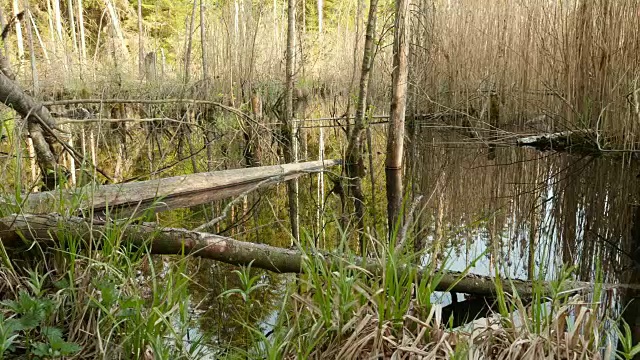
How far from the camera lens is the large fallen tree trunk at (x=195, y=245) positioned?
168cm

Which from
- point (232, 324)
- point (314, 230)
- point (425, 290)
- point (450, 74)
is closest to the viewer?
point (425, 290)

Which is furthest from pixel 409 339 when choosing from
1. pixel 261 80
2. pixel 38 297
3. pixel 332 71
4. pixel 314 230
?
pixel 332 71

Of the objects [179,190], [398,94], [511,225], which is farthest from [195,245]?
[398,94]

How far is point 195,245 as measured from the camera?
6.18 feet

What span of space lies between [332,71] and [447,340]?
1069 centimetres

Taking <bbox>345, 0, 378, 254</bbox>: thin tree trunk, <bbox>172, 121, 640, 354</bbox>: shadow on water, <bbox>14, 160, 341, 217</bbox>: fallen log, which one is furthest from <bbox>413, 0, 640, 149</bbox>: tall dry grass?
<bbox>14, 160, 341, 217</bbox>: fallen log

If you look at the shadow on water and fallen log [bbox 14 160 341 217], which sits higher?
fallen log [bbox 14 160 341 217]

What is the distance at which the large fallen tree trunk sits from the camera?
1.68 meters

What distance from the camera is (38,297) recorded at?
1518 mm

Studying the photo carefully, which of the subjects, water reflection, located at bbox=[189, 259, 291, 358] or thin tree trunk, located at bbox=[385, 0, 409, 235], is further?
thin tree trunk, located at bbox=[385, 0, 409, 235]

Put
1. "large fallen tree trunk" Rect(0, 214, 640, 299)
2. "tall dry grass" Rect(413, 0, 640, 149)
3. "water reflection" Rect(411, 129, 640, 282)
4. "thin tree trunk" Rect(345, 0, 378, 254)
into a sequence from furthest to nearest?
"thin tree trunk" Rect(345, 0, 378, 254) → "tall dry grass" Rect(413, 0, 640, 149) → "water reflection" Rect(411, 129, 640, 282) → "large fallen tree trunk" Rect(0, 214, 640, 299)

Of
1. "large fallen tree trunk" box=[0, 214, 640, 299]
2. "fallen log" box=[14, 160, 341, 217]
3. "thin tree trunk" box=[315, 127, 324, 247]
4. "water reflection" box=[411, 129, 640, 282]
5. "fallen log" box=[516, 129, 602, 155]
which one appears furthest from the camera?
"fallen log" box=[516, 129, 602, 155]

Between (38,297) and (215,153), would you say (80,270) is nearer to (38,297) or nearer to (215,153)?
(38,297)

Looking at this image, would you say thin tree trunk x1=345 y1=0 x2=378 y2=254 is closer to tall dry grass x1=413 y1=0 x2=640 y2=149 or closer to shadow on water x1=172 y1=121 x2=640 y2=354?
shadow on water x1=172 y1=121 x2=640 y2=354
